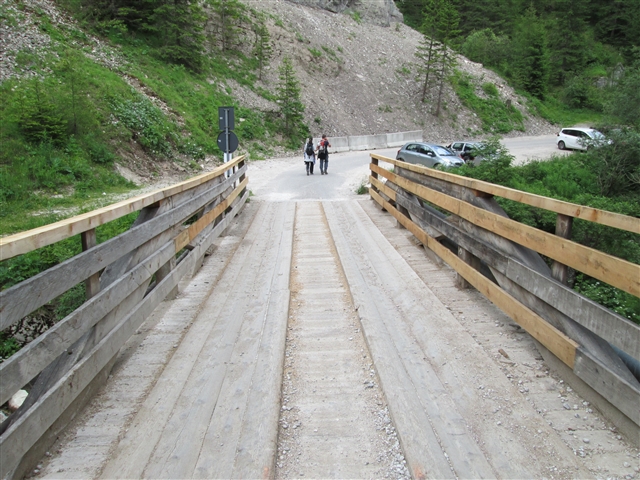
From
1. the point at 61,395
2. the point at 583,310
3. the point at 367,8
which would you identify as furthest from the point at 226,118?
the point at 367,8

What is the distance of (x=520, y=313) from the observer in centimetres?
420

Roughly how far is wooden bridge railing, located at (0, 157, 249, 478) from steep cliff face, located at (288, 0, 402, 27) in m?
52.7

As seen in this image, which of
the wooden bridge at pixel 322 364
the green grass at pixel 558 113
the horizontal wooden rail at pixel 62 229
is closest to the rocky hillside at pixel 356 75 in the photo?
the green grass at pixel 558 113

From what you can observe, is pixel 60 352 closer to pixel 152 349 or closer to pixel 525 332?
pixel 152 349

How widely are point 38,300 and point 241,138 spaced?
27322 millimetres

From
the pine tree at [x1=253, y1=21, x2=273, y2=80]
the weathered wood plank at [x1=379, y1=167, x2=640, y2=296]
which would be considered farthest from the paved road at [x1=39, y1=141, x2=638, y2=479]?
the pine tree at [x1=253, y1=21, x2=273, y2=80]

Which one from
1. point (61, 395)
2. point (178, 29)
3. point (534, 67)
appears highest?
point (534, 67)

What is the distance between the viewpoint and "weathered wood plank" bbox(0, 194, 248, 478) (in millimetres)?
2415

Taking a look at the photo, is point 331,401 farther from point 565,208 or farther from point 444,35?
point 444,35

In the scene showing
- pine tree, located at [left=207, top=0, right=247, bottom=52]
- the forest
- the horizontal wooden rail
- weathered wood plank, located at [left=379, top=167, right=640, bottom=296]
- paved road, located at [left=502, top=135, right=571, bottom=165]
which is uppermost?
the forest

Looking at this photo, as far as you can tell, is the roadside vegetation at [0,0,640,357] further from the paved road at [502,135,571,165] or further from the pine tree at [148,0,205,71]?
the paved road at [502,135,571,165]

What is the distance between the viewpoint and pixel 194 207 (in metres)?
6.49

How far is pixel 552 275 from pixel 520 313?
0.49 metres

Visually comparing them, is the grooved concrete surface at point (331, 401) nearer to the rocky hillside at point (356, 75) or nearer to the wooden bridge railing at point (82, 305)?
the wooden bridge railing at point (82, 305)
